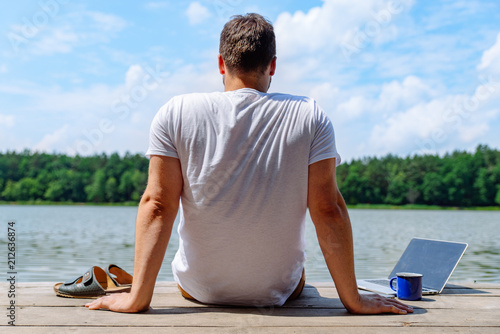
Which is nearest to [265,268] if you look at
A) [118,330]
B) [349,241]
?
[349,241]

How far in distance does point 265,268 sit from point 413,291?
0.94 m

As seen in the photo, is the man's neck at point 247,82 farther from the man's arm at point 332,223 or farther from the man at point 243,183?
the man's arm at point 332,223

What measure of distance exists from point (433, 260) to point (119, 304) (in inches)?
75.1

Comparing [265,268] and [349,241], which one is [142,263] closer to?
[265,268]

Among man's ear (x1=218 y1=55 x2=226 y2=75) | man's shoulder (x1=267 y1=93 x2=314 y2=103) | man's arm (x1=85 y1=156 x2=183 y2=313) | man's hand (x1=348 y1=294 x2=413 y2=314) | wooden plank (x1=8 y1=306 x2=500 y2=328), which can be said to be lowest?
wooden plank (x1=8 y1=306 x2=500 y2=328)

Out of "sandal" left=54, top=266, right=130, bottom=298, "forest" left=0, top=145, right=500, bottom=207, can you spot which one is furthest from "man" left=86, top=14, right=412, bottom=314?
"forest" left=0, top=145, right=500, bottom=207

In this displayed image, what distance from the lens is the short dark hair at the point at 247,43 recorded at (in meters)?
2.09

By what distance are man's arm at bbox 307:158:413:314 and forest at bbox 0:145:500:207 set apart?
64.1 m

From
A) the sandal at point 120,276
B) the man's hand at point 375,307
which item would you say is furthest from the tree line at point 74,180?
the man's hand at point 375,307

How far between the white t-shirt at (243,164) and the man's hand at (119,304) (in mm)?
365

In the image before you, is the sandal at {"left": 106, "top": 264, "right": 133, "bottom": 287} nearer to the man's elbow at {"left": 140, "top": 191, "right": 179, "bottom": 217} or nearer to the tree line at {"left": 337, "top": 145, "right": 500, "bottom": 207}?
the man's elbow at {"left": 140, "top": 191, "right": 179, "bottom": 217}

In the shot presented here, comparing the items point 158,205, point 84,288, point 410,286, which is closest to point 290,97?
point 158,205

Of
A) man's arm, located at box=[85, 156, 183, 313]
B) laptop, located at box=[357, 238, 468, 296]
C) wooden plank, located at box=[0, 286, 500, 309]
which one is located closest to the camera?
man's arm, located at box=[85, 156, 183, 313]

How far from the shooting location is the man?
79.8 inches
